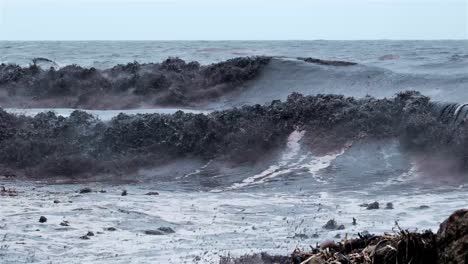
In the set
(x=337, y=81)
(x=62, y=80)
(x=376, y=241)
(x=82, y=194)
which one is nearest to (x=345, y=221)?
(x=82, y=194)

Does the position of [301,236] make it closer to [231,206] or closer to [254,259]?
[254,259]

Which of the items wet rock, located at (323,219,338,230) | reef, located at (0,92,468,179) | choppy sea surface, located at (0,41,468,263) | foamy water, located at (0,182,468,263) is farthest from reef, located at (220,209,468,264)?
reef, located at (0,92,468,179)

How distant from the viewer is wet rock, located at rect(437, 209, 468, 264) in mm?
3229

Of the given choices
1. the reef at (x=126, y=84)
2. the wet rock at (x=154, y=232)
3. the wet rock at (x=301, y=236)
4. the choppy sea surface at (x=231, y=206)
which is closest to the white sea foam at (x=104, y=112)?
the reef at (x=126, y=84)

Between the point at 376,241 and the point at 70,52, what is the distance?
3399 cm

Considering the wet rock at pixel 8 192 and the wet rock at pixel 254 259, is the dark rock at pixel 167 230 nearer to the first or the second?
the wet rock at pixel 254 259

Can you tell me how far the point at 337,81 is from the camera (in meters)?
21.0

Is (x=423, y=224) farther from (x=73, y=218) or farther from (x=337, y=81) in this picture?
(x=337, y=81)

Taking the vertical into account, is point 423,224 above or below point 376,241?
→ below

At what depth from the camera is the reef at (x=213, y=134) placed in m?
13.9

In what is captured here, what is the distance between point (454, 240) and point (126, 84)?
792 inches

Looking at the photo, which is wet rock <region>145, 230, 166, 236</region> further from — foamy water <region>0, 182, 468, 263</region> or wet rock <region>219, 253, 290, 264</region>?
wet rock <region>219, 253, 290, 264</region>

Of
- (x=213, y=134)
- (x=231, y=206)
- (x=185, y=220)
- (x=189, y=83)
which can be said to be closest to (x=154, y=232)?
(x=185, y=220)

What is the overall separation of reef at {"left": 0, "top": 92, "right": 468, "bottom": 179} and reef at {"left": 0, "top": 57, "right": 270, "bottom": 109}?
17.6ft
